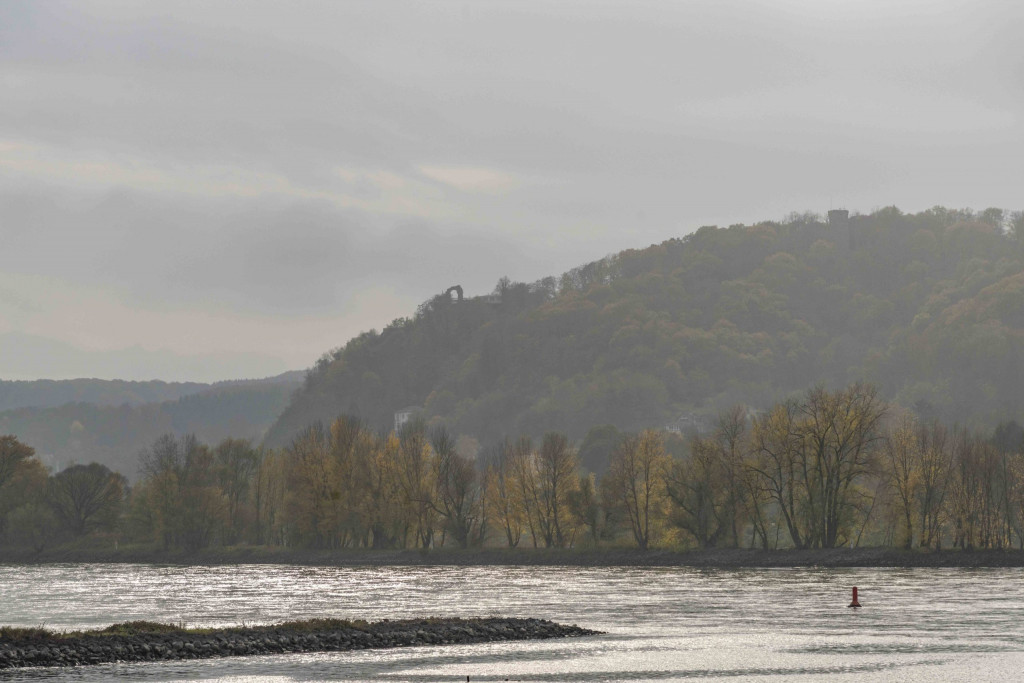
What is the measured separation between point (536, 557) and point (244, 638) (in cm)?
8582

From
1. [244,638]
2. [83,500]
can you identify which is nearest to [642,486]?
[83,500]

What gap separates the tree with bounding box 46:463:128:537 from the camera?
6654 inches

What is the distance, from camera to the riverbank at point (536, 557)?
11175 cm

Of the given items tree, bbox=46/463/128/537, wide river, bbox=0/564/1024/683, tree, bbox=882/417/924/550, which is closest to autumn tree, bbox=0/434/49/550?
tree, bbox=46/463/128/537

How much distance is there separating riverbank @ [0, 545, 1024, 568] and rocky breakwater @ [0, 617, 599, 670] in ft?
204

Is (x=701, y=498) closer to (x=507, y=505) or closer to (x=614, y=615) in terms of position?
(x=507, y=505)

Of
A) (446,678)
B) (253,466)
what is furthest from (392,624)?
(253,466)

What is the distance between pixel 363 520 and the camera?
490ft

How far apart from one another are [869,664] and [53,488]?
147 m

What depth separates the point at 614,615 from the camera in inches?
2608

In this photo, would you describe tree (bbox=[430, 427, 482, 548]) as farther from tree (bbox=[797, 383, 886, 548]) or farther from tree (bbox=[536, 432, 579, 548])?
tree (bbox=[797, 383, 886, 548])

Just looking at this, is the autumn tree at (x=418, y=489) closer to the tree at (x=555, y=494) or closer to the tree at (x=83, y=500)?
the tree at (x=555, y=494)

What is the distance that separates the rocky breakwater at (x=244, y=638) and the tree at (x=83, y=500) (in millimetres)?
120699

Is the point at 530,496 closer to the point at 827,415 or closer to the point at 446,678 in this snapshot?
the point at 827,415
